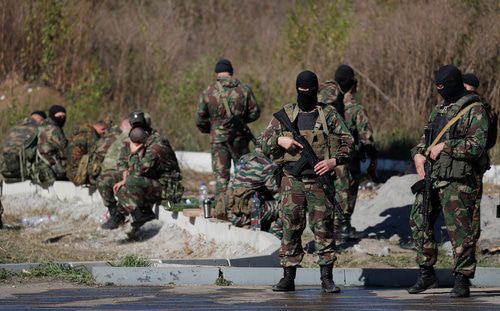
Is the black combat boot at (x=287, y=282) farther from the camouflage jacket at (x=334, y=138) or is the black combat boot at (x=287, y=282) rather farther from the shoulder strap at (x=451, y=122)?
the shoulder strap at (x=451, y=122)

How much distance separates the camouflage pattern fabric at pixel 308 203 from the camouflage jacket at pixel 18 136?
1106cm

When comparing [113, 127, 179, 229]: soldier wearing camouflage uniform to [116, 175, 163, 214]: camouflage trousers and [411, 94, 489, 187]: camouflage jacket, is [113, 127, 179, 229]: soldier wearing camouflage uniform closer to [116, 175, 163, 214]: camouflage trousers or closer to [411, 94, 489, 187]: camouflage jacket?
[116, 175, 163, 214]: camouflage trousers

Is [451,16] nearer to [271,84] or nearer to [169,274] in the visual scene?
[271,84]

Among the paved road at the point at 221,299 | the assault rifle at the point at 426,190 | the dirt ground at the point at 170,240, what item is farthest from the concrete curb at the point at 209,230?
the assault rifle at the point at 426,190

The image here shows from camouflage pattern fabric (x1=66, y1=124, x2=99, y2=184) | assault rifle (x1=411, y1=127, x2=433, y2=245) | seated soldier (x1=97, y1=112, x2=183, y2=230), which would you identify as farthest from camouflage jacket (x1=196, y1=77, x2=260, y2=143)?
assault rifle (x1=411, y1=127, x2=433, y2=245)

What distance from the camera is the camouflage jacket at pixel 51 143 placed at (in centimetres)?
2123

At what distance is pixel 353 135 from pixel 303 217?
13.7 feet

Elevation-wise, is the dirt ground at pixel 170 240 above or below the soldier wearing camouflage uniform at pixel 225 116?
below

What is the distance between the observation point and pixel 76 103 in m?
30.2

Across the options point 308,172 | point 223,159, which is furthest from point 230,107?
point 308,172

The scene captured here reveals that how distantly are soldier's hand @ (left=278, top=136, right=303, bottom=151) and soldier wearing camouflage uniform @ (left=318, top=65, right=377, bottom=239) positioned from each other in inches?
156

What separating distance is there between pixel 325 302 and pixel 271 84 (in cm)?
1974

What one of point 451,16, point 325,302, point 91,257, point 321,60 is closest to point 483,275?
point 325,302

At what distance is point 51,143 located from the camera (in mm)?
21266
